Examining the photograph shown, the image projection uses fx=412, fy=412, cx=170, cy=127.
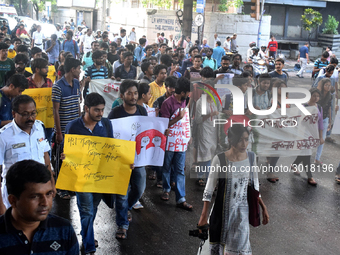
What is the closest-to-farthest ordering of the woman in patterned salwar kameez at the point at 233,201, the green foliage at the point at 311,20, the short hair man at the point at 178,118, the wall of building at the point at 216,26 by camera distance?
the woman in patterned salwar kameez at the point at 233,201 → the short hair man at the point at 178,118 → the wall of building at the point at 216,26 → the green foliage at the point at 311,20

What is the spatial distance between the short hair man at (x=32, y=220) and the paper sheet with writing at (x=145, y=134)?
2446 mm

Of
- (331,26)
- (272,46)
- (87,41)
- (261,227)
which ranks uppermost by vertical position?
(331,26)

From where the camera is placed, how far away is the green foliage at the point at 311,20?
1161 inches

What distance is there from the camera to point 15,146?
12.5 ft

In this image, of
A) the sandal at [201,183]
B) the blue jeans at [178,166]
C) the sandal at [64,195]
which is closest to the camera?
the blue jeans at [178,166]

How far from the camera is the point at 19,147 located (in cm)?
383

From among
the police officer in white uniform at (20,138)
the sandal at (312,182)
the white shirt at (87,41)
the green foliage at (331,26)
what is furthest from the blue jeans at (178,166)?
the green foliage at (331,26)

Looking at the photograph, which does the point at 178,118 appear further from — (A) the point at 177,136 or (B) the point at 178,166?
(B) the point at 178,166

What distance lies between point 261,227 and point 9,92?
3.58 meters

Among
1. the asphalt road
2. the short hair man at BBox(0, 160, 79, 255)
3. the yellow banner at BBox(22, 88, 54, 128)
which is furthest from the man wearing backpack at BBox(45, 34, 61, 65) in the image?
the short hair man at BBox(0, 160, 79, 255)

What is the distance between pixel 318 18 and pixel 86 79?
25949 mm

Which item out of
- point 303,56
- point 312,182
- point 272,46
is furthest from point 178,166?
point 272,46

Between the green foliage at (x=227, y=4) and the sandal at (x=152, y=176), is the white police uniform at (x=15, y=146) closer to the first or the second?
the sandal at (x=152, y=176)

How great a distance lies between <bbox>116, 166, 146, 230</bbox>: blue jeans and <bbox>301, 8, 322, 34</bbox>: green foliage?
27803mm
